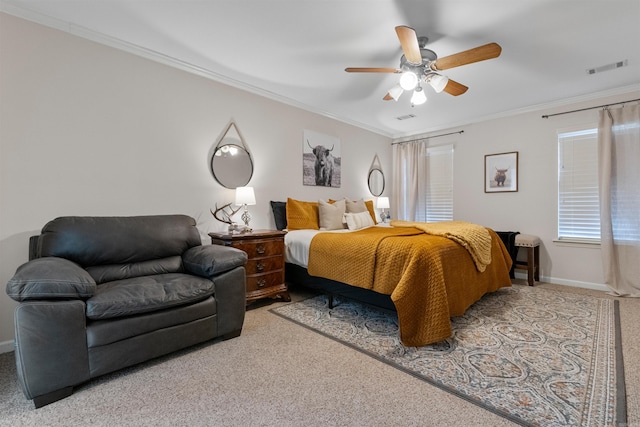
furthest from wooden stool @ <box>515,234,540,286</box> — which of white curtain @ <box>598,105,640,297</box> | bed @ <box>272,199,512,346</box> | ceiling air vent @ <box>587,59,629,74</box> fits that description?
ceiling air vent @ <box>587,59,629,74</box>

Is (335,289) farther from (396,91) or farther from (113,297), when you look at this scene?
(396,91)

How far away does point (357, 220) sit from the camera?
4.03m

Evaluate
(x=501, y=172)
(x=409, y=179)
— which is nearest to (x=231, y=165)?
Answer: (x=409, y=179)

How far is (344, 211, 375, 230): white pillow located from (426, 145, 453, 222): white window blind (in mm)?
1806

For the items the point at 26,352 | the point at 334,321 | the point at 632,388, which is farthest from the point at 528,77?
the point at 26,352

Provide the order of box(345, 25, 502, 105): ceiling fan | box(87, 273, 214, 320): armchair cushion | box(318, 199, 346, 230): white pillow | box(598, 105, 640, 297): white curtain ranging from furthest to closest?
box(318, 199, 346, 230): white pillow < box(598, 105, 640, 297): white curtain < box(345, 25, 502, 105): ceiling fan < box(87, 273, 214, 320): armchair cushion

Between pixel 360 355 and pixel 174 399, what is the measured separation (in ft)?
3.90

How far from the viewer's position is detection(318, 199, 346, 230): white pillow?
387 centimetres

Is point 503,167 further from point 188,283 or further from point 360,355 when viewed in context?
point 188,283

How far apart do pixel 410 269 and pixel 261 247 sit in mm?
1554

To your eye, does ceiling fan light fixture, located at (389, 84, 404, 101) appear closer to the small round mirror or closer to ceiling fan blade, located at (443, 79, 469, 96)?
ceiling fan blade, located at (443, 79, 469, 96)

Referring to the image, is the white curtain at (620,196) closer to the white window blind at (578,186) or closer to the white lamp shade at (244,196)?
the white window blind at (578,186)

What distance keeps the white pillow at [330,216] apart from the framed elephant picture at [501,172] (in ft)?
8.40

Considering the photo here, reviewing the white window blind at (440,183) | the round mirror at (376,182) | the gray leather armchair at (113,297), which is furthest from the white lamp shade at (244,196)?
the white window blind at (440,183)
